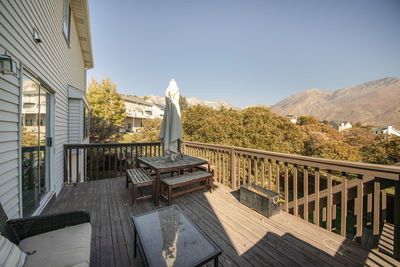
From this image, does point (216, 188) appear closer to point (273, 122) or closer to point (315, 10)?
point (273, 122)

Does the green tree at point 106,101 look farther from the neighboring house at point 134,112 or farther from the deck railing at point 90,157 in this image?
the deck railing at point 90,157

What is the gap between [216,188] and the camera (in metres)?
4.01

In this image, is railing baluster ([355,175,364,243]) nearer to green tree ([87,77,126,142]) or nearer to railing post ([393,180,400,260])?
railing post ([393,180,400,260])

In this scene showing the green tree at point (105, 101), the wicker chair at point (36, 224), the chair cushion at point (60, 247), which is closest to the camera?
the chair cushion at point (60, 247)

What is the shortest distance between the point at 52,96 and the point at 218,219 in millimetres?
4246

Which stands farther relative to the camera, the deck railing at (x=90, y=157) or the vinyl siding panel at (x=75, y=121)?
the vinyl siding panel at (x=75, y=121)

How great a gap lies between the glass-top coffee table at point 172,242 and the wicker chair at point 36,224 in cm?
61

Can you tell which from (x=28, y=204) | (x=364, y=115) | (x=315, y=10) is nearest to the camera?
(x=28, y=204)

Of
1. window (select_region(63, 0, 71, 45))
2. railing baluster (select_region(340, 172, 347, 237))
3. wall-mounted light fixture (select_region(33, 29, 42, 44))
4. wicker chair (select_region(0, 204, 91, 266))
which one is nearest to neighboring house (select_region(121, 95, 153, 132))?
window (select_region(63, 0, 71, 45))

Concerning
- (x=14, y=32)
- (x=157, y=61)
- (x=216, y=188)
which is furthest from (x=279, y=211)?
(x=157, y=61)

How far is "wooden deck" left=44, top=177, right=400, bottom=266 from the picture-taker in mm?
1800

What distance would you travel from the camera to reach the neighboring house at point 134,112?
36013 mm

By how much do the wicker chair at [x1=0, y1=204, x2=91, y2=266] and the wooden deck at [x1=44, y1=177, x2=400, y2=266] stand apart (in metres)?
0.51

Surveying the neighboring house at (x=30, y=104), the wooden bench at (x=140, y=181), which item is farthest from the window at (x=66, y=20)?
the wooden bench at (x=140, y=181)
